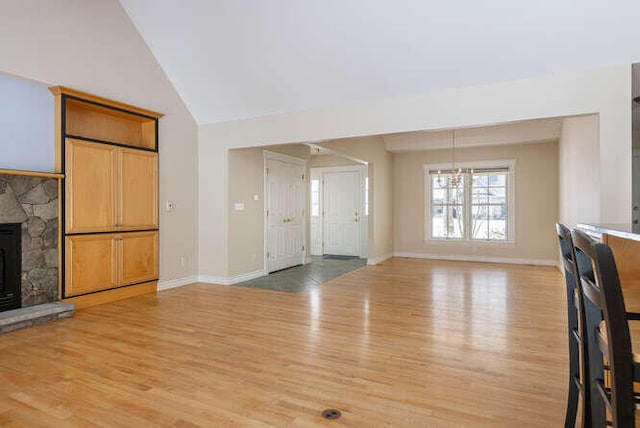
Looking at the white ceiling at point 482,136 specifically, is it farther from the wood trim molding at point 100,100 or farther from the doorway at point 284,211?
the wood trim molding at point 100,100

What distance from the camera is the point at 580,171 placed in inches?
215

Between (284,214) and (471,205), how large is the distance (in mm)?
4483

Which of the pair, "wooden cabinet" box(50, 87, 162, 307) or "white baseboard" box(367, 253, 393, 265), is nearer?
"wooden cabinet" box(50, 87, 162, 307)

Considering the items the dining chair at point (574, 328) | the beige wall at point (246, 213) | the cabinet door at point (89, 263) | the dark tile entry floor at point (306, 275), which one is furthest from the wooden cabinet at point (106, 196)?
the dining chair at point (574, 328)

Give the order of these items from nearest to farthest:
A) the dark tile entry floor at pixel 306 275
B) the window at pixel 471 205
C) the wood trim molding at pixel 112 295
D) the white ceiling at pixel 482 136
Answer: the wood trim molding at pixel 112 295, the dark tile entry floor at pixel 306 275, the white ceiling at pixel 482 136, the window at pixel 471 205

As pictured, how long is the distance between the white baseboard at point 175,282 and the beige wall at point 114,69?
0.20ft

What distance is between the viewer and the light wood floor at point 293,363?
7.34ft

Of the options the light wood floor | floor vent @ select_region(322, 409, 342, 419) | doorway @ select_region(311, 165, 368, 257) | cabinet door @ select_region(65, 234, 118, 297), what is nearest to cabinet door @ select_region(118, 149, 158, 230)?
cabinet door @ select_region(65, 234, 118, 297)

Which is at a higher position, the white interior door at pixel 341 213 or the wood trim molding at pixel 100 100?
the wood trim molding at pixel 100 100

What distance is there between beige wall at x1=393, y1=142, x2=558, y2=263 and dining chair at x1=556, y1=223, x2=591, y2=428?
7.15 meters

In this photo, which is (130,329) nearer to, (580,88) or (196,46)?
(196,46)

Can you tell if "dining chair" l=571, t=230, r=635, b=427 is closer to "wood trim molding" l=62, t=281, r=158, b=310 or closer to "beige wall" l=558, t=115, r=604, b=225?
"beige wall" l=558, t=115, r=604, b=225

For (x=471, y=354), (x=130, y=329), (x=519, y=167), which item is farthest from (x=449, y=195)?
(x=130, y=329)

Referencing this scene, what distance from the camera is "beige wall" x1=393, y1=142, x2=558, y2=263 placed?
26.6ft
